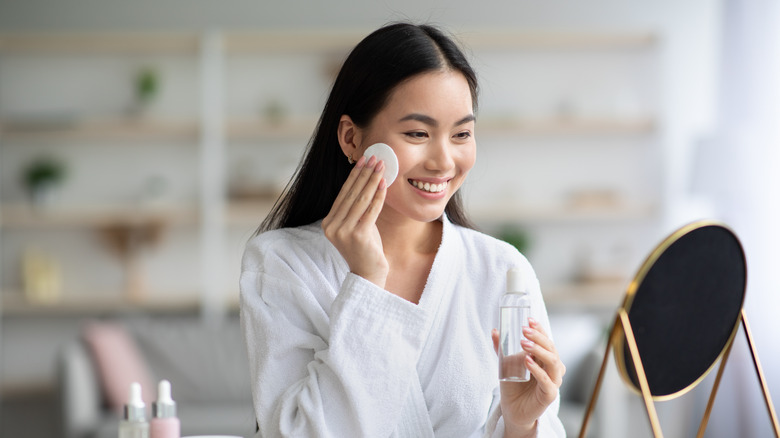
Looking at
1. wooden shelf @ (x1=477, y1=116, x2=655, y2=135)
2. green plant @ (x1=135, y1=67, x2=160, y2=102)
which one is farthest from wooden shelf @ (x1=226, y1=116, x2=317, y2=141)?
wooden shelf @ (x1=477, y1=116, x2=655, y2=135)

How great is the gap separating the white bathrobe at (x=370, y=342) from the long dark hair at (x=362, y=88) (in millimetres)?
64

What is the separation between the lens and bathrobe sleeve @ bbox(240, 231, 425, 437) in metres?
1.39

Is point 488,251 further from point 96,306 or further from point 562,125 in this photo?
point 96,306

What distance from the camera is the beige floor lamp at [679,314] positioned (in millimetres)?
1268

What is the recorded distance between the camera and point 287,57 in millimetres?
5285

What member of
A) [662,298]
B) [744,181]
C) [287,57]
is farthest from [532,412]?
[287,57]

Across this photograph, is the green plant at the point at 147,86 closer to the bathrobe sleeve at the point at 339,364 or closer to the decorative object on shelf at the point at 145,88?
the decorative object on shelf at the point at 145,88

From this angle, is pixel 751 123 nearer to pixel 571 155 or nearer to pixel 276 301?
pixel 571 155

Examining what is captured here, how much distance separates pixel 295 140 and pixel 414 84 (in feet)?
12.5

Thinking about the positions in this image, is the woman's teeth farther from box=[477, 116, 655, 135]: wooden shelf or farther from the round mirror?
box=[477, 116, 655, 135]: wooden shelf

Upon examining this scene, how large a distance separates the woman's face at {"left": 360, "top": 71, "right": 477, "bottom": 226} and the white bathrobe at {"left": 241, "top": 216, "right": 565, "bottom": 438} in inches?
6.5

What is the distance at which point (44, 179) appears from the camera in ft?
16.9

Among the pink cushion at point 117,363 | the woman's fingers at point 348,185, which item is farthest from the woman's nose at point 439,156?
the pink cushion at point 117,363

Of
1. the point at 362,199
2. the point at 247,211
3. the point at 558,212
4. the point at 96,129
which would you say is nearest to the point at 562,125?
the point at 558,212
